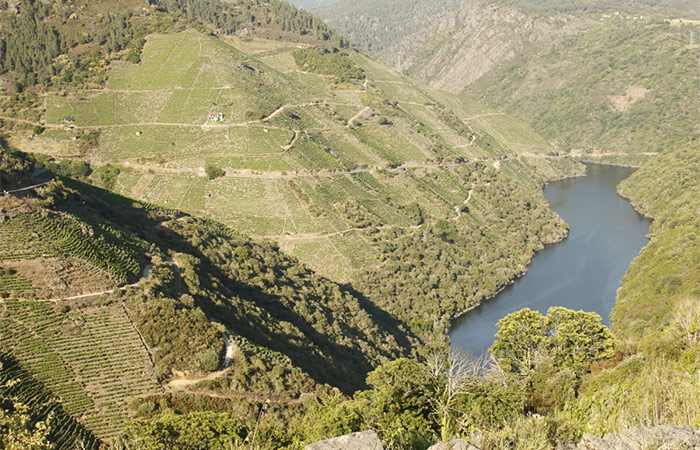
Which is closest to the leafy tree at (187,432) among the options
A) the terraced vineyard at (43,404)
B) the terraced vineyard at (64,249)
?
the terraced vineyard at (43,404)

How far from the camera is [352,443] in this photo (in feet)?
59.1

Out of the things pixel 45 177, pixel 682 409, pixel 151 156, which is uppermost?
pixel 682 409

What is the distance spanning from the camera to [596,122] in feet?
647

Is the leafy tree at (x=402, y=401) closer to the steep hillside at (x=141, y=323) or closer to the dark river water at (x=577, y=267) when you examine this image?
the steep hillside at (x=141, y=323)

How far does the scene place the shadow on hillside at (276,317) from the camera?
157ft

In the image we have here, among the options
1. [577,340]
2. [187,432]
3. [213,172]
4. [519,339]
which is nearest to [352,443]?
[187,432]

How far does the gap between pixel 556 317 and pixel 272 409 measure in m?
22.8

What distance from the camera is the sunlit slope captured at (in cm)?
8312

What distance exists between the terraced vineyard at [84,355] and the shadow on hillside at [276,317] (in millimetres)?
8498

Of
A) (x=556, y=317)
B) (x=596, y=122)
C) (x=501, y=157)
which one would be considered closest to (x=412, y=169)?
(x=501, y=157)

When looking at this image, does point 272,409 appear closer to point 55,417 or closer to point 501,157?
point 55,417

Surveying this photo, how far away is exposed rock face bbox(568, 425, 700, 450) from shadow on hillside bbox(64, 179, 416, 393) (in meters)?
31.4

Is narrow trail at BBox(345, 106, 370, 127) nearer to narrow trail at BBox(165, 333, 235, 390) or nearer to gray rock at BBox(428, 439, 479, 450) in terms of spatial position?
narrow trail at BBox(165, 333, 235, 390)

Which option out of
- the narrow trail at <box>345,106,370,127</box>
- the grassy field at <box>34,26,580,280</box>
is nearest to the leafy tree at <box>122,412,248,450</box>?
the grassy field at <box>34,26,580,280</box>
